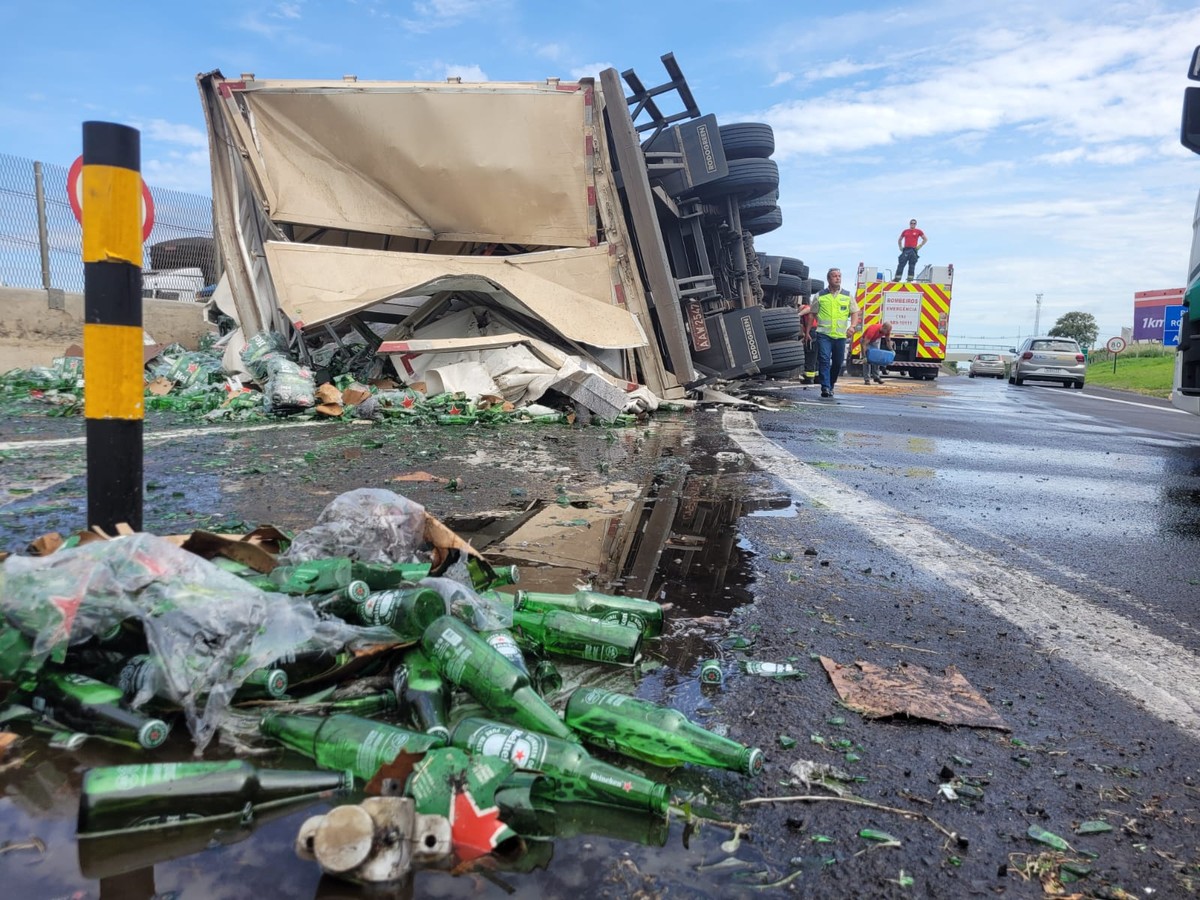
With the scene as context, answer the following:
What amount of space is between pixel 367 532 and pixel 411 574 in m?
0.29

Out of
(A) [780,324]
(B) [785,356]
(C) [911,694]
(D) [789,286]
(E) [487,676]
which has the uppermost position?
(D) [789,286]

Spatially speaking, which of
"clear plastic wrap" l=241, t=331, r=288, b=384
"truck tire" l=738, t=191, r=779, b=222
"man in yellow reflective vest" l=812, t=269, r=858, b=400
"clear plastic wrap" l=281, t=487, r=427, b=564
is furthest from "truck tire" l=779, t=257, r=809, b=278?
"clear plastic wrap" l=281, t=487, r=427, b=564

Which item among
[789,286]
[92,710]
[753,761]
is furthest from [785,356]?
[92,710]

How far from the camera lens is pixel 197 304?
422 inches

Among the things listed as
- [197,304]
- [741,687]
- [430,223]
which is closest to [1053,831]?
[741,687]

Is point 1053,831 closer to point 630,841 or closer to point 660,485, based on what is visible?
point 630,841

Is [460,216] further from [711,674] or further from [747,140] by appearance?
[711,674]

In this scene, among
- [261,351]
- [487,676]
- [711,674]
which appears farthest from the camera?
[261,351]

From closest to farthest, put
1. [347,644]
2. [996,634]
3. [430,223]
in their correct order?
[347,644] < [996,634] < [430,223]

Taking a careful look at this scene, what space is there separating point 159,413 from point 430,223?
3621 mm

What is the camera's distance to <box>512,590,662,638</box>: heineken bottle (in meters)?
2.16

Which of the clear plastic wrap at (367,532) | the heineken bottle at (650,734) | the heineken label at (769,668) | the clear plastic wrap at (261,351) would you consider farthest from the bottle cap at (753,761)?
the clear plastic wrap at (261,351)

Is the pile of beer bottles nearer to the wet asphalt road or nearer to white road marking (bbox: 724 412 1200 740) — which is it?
the wet asphalt road

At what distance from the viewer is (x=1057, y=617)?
2529 millimetres
